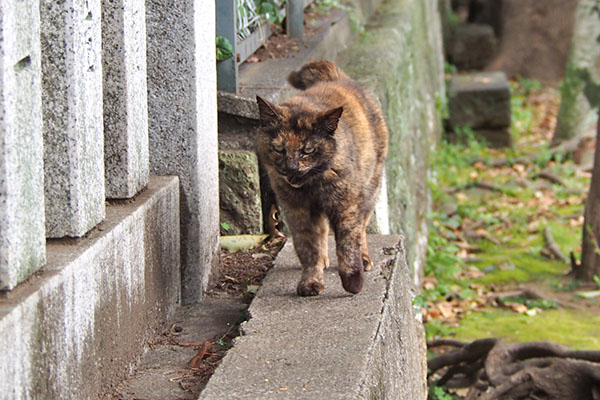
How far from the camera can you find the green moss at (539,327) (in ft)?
21.2

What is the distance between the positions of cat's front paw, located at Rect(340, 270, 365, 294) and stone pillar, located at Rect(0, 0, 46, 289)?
153cm

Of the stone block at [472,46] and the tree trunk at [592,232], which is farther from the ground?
the stone block at [472,46]

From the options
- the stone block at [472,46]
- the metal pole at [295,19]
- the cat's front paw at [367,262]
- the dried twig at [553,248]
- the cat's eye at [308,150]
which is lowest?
the dried twig at [553,248]

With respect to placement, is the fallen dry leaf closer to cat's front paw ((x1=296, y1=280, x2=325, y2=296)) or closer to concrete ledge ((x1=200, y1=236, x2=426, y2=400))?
concrete ledge ((x1=200, y1=236, x2=426, y2=400))

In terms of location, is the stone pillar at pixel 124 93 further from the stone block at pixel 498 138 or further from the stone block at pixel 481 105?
the stone block at pixel 498 138

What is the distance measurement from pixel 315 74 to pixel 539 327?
10.4 ft

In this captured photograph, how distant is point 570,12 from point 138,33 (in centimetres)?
1467

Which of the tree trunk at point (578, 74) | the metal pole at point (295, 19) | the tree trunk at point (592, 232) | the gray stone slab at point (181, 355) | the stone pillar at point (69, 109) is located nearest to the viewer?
the stone pillar at point (69, 109)

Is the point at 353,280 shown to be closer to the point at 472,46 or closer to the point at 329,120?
the point at 329,120

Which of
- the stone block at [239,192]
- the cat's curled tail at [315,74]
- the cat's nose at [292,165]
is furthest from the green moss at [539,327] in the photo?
the cat's nose at [292,165]

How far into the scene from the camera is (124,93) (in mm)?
3236

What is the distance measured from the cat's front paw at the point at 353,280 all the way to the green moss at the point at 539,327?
10.2 ft

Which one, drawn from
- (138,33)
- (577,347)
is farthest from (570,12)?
(138,33)

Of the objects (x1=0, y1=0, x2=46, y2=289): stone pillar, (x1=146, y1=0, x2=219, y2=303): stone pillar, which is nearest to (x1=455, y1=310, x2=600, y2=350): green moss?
(x1=146, y1=0, x2=219, y2=303): stone pillar
